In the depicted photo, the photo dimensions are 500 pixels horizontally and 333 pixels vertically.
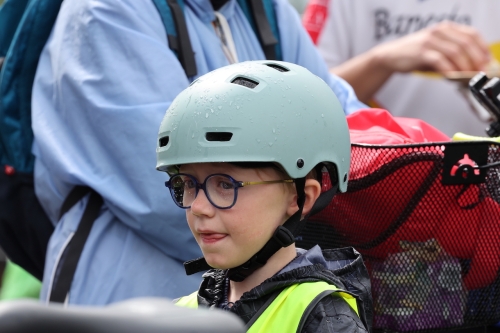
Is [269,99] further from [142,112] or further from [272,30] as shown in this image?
[272,30]

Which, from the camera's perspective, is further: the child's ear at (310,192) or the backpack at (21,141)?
the backpack at (21,141)

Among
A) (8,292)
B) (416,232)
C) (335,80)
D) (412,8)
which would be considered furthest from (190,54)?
(412,8)

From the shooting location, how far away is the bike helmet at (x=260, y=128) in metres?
1.89

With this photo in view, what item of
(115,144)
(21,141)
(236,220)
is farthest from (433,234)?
(21,141)

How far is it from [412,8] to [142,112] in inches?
95.9

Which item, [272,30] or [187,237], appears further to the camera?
[272,30]

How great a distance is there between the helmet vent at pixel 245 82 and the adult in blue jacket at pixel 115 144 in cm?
66

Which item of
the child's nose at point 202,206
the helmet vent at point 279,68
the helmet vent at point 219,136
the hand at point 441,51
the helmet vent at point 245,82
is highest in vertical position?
the helmet vent at point 245,82

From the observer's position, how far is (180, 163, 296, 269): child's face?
6.22 ft

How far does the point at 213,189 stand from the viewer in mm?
1908

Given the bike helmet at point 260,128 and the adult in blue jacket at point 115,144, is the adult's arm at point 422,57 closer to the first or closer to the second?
the adult in blue jacket at point 115,144

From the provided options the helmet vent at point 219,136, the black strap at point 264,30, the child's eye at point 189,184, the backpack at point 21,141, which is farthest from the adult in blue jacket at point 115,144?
the helmet vent at point 219,136

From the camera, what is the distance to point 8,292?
3.48 meters

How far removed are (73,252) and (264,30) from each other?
1144 mm
